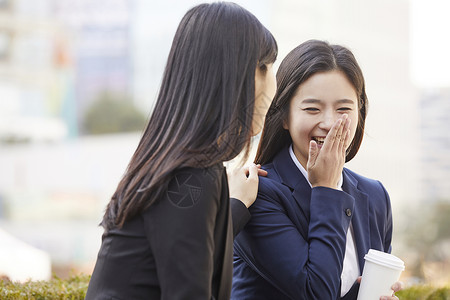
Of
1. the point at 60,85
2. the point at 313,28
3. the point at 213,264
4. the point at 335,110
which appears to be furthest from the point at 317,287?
the point at 313,28

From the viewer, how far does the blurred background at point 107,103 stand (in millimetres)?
30375

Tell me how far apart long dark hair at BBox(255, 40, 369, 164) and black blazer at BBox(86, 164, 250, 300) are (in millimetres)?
624

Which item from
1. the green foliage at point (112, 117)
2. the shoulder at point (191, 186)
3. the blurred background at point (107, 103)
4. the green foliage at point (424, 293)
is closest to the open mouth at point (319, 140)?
the shoulder at point (191, 186)

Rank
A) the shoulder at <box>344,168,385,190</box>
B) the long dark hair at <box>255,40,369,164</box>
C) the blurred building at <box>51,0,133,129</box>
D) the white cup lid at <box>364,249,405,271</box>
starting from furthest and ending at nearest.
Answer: the blurred building at <box>51,0,133,129</box> < the shoulder at <box>344,168,385,190</box> < the long dark hair at <box>255,40,369,164</box> < the white cup lid at <box>364,249,405,271</box>

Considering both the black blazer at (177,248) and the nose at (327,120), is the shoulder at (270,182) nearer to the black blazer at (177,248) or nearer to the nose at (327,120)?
the nose at (327,120)

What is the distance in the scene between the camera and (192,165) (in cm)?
127

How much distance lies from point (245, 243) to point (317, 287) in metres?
0.28

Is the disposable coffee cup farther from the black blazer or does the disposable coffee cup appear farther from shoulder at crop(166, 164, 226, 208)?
shoulder at crop(166, 164, 226, 208)

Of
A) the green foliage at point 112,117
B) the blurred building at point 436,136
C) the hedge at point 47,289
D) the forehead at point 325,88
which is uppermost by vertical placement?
the forehead at point 325,88

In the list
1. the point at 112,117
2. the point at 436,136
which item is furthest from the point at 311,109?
the point at 436,136

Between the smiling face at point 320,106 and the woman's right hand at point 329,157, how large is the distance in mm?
46

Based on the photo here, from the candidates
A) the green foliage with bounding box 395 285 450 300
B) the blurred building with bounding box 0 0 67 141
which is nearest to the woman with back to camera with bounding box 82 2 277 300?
the green foliage with bounding box 395 285 450 300

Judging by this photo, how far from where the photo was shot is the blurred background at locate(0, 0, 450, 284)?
1196 inches

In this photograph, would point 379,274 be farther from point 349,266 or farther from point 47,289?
point 47,289
